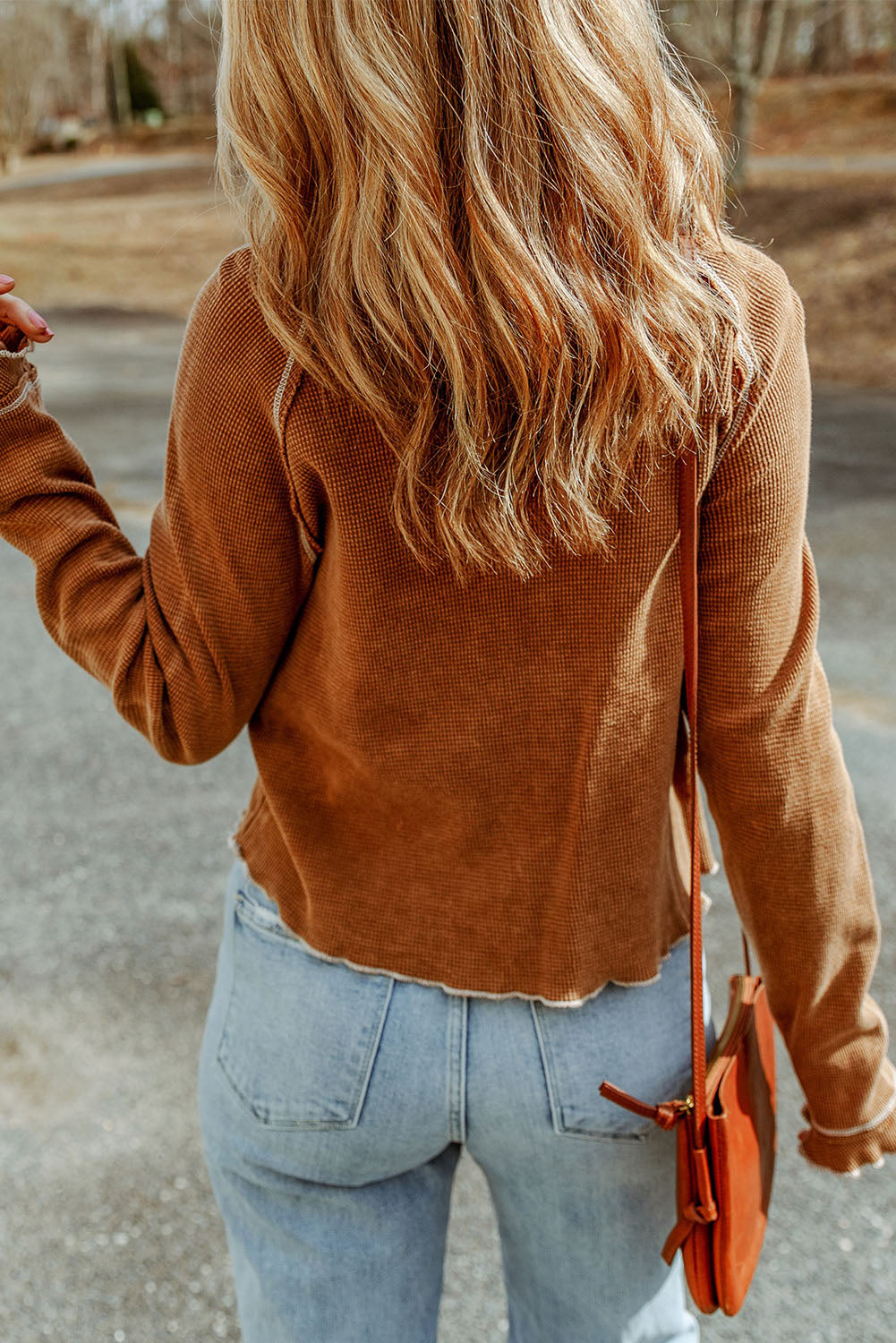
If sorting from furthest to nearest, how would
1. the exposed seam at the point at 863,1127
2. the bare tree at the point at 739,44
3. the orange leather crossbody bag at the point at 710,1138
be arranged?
1. the bare tree at the point at 739,44
2. the exposed seam at the point at 863,1127
3. the orange leather crossbody bag at the point at 710,1138

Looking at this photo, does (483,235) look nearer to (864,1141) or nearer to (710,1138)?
(710,1138)

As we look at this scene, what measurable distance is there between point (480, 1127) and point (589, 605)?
0.49 m

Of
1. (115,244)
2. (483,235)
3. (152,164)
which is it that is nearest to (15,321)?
Answer: (483,235)

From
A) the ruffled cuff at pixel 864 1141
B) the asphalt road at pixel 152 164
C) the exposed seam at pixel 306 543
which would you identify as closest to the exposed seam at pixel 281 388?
the exposed seam at pixel 306 543

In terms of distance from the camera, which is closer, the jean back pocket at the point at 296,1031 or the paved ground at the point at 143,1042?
the jean back pocket at the point at 296,1031

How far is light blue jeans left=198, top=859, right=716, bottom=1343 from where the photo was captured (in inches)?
45.2

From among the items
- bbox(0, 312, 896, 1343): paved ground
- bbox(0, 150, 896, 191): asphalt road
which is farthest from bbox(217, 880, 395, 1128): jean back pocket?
bbox(0, 150, 896, 191): asphalt road

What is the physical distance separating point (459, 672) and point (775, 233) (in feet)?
48.9

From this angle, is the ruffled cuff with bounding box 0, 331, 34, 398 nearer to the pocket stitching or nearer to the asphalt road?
the pocket stitching

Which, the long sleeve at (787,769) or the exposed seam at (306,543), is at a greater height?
the exposed seam at (306,543)

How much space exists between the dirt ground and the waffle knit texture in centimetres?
472

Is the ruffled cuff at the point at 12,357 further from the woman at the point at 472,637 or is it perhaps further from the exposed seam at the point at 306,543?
the exposed seam at the point at 306,543

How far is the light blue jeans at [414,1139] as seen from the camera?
1148 mm

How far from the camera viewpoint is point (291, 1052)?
116cm
